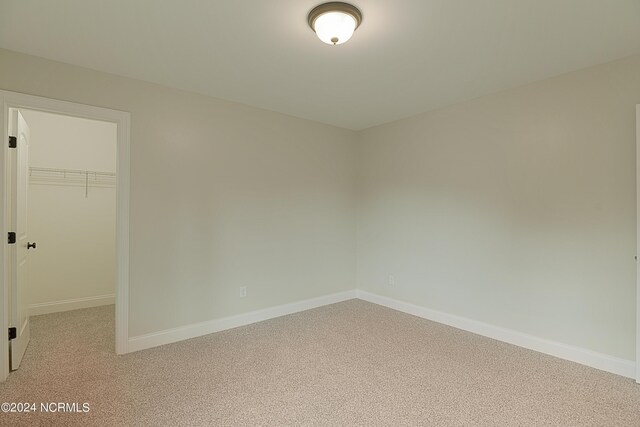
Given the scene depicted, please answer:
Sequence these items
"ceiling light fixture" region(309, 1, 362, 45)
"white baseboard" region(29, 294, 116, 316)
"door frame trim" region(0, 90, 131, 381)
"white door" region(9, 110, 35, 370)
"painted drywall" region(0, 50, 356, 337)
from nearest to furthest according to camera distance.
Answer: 1. "ceiling light fixture" region(309, 1, 362, 45)
2. "door frame trim" region(0, 90, 131, 381)
3. "white door" region(9, 110, 35, 370)
4. "painted drywall" region(0, 50, 356, 337)
5. "white baseboard" region(29, 294, 116, 316)

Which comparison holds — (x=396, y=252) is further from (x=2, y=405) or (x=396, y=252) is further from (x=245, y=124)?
(x=2, y=405)

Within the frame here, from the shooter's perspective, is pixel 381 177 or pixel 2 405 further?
pixel 381 177

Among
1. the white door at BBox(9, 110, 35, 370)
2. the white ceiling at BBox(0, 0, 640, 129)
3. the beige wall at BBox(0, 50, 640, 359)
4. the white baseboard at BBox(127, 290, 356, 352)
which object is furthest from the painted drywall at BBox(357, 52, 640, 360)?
the white door at BBox(9, 110, 35, 370)

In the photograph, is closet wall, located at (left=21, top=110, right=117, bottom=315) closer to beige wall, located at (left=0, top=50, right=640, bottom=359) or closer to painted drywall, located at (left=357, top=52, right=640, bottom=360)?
beige wall, located at (left=0, top=50, right=640, bottom=359)

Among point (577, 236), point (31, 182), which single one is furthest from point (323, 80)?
point (31, 182)

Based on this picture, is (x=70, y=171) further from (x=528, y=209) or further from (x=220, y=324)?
(x=528, y=209)

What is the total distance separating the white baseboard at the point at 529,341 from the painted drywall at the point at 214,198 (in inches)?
44.7

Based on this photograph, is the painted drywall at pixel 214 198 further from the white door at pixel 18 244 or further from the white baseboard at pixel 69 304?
the white baseboard at pixel 69 304

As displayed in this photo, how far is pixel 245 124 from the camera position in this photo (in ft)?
Answer: 11.4

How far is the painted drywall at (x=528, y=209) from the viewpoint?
245cm

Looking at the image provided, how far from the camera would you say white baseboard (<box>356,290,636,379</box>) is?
242 centimetres

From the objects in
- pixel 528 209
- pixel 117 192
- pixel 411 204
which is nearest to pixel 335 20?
pixel 117 192

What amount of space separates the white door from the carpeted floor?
166mm

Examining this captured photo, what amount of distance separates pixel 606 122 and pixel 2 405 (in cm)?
465
